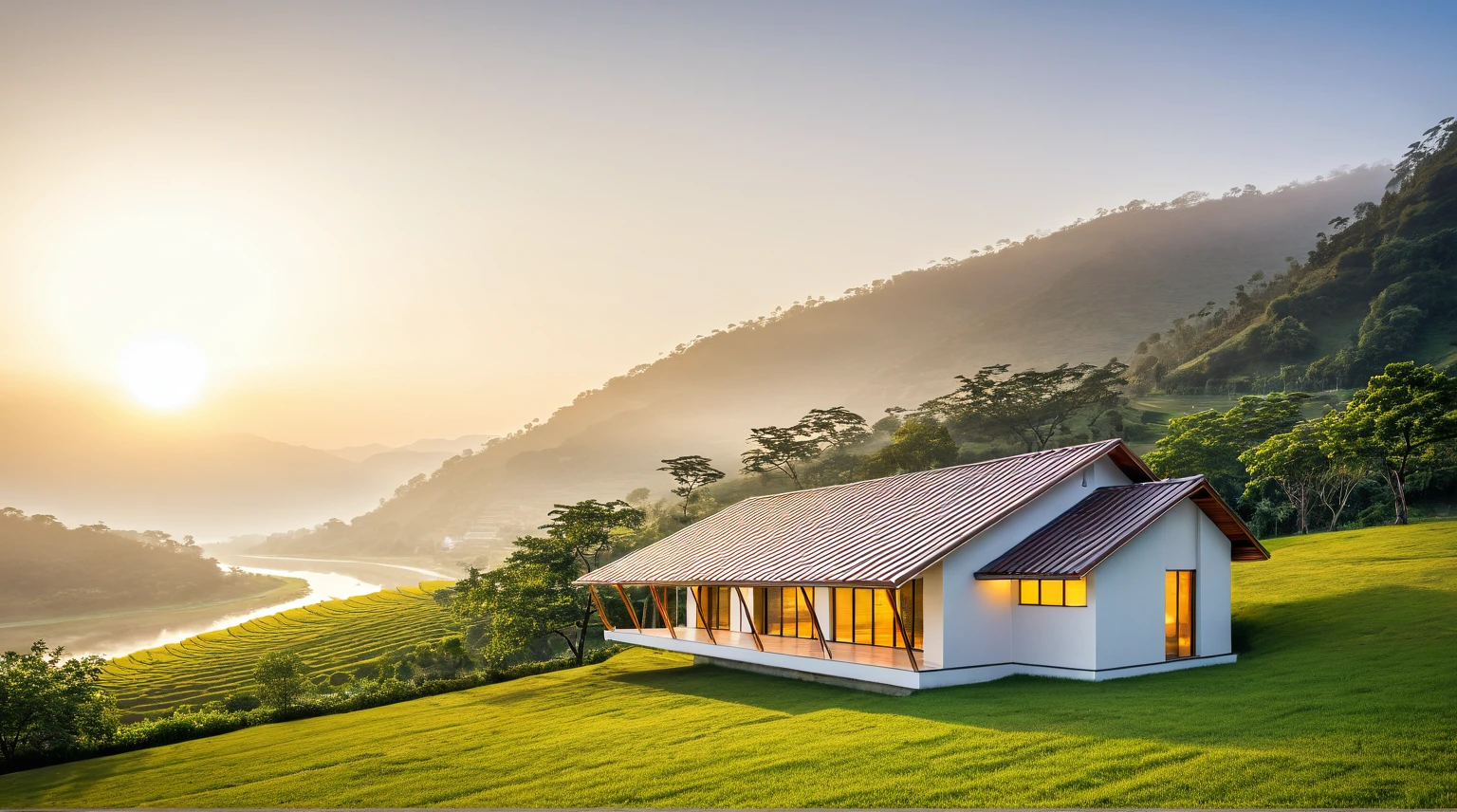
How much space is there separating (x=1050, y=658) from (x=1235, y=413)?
32.7 meters

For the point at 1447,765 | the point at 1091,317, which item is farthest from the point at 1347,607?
the point at 1091,317

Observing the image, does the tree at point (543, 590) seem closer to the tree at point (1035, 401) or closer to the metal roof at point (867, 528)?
the metal roof at point (867, 528)

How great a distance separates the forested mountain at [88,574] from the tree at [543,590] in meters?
90.9

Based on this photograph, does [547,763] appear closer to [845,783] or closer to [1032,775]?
[845,783]

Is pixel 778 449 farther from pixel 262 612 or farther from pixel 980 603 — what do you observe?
pixel 262 612

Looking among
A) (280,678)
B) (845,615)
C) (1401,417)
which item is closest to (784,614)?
(845,615)

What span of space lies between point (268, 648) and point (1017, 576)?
72691 mm

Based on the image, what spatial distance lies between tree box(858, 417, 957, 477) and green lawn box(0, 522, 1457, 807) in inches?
1520

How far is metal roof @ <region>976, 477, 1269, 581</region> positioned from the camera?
55.4 ft

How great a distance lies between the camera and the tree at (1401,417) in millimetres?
28578

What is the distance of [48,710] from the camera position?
22766mm

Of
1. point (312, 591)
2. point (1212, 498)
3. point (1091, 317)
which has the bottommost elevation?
point (312, 591)

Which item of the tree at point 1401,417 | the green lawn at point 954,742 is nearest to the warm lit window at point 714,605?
the green lawn at point 954,742

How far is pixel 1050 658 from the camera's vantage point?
17531 millimetres
